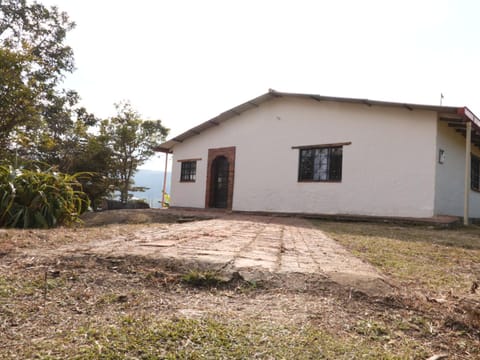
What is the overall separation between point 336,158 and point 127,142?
1036 centimetres

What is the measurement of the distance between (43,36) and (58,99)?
11.6 feet

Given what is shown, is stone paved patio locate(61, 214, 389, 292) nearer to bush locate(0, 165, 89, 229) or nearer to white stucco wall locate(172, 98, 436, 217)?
bush locate(0, 165, 89, 229)

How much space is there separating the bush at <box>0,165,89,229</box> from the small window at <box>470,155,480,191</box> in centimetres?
1153

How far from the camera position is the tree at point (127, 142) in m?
15.3

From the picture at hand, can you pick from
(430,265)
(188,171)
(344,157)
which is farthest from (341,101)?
(430,265)

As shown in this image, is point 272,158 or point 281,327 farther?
point 272,158

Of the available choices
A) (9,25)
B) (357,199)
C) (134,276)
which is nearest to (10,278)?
(134,276)

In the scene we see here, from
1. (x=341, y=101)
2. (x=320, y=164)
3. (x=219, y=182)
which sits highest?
(x=341, y=101)

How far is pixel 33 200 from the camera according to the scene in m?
4.37

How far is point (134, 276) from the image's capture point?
1884 mm

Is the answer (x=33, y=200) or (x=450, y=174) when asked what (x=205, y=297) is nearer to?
(x=33, y=200)

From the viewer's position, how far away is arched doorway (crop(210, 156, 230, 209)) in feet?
40.4

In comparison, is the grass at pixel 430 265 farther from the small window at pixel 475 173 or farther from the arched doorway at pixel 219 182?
the arched doorway at pixel 219 182

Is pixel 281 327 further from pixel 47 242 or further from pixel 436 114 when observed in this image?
pixel 436 114
